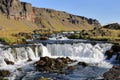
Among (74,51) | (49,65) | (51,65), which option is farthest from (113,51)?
(49,65)

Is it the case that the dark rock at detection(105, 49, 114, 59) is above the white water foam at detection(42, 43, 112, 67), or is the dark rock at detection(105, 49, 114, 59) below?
below

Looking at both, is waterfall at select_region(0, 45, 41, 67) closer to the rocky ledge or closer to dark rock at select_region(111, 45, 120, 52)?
the rocky ledge

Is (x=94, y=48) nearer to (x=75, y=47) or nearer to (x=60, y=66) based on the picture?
(x=75, y=47)

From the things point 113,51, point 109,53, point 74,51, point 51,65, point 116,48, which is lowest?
point 51,65

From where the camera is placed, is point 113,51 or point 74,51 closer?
point 113,51

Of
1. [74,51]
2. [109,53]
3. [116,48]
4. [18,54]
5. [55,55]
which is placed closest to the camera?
[18,54]

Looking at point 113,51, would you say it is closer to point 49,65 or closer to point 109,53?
point 109,53

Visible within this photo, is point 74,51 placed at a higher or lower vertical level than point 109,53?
higher

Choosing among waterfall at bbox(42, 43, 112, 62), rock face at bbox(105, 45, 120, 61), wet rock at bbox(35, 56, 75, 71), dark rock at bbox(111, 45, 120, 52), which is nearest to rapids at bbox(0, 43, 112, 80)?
waterfall at bbox(42, 43, 112, 62)

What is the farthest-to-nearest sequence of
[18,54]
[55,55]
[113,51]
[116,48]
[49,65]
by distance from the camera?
[55,55] → [116,48] → [113,51] → [18,54] → [49,65]

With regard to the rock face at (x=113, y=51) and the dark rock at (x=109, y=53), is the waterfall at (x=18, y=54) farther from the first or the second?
the rock face at (x=113, y=51)

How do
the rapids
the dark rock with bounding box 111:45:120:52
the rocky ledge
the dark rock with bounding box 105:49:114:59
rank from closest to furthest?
the rapids → the rocky ledge → the dark rock with bounding box 105:49:114:59 → the dark rock with bounding box 111:45:120:52

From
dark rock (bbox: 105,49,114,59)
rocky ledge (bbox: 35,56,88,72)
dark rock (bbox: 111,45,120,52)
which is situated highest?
dark rock (bbox: 111,45,120,52)

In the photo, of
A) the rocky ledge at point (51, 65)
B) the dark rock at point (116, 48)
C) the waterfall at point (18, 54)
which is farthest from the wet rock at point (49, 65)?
the dark rock at point (116, 48)
